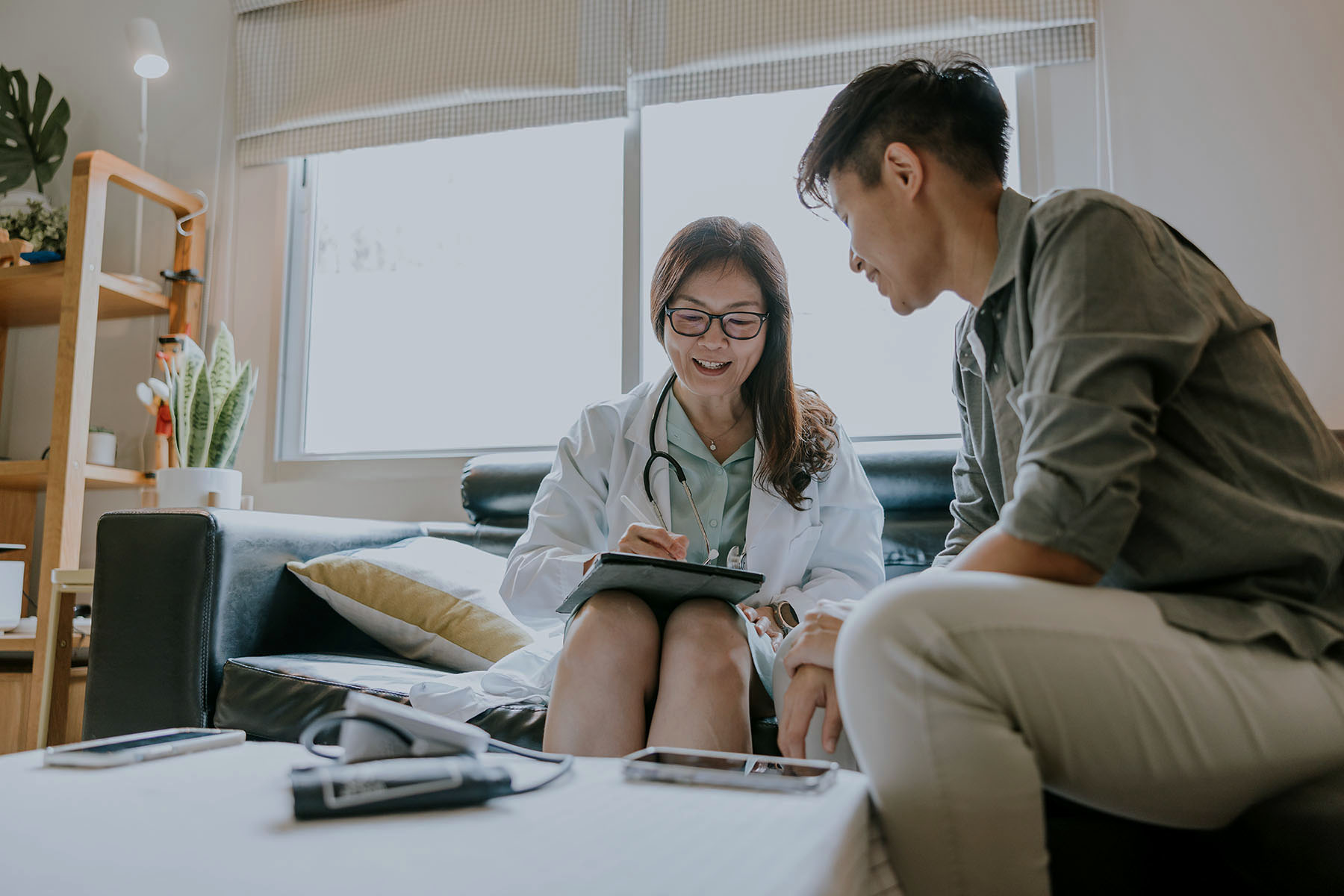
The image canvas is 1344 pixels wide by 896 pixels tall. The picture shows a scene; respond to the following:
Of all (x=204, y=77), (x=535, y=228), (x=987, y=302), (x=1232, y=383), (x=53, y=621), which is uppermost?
(x=204, y=77)

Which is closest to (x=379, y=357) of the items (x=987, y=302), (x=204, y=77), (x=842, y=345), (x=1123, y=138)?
(x=204, y=77)

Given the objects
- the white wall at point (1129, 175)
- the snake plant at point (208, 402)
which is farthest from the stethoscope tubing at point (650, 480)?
the snake plant at point (208, 402)

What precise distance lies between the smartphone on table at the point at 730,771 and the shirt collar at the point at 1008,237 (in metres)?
0.49

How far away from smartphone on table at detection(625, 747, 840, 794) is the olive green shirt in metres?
0.26

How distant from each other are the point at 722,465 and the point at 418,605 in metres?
0.62

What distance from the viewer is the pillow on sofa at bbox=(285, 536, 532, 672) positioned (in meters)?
1.72

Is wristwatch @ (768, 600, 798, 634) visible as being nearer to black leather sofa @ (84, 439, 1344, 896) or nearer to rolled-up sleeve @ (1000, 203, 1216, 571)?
black leather sofa @ (84, 439, 1344, 896)

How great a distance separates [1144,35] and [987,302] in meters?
1.75

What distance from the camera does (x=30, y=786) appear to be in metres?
0.79

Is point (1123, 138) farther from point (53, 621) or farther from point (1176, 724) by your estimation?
point (53, 621)

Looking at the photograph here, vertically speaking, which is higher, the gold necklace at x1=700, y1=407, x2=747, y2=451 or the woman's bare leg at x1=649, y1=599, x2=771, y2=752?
the gold necklace at x1=700, y1=407, x2=747, y2=451

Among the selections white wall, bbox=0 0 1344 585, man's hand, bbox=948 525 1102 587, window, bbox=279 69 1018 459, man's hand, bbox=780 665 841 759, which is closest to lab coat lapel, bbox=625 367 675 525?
man's hand, bbox=780 665 841 759

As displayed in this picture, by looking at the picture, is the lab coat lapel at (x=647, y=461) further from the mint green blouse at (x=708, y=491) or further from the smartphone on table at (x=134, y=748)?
the smartphone on table at (x=134, y=748)

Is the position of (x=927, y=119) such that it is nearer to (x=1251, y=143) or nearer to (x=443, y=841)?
(x=443, y=841)
